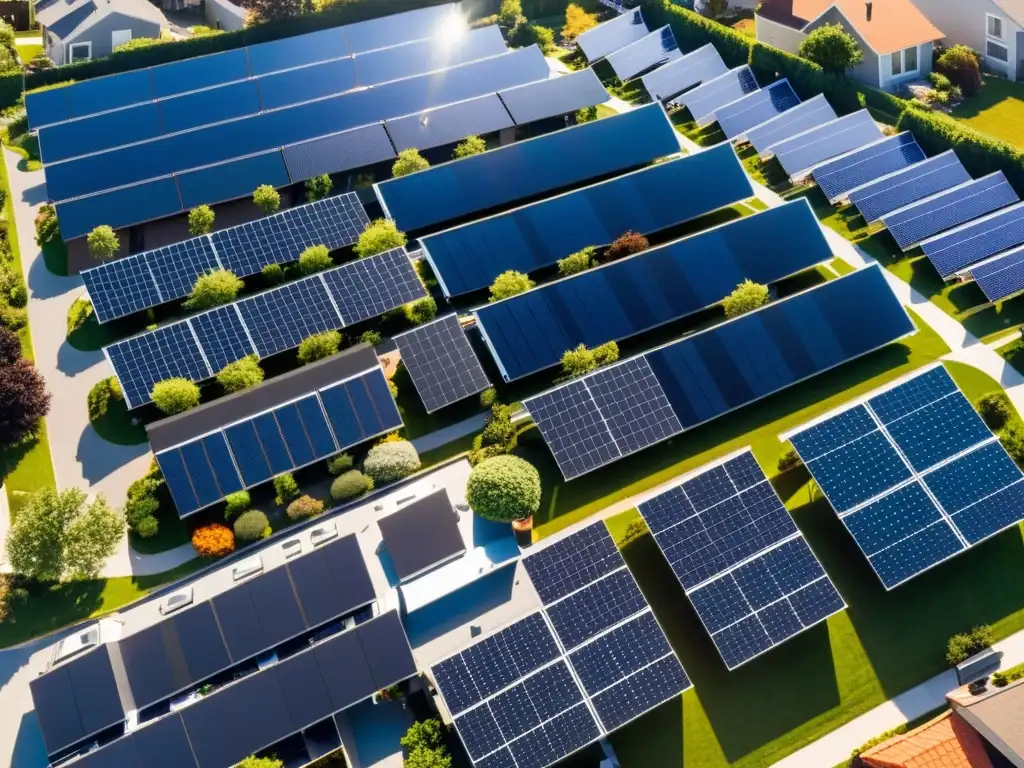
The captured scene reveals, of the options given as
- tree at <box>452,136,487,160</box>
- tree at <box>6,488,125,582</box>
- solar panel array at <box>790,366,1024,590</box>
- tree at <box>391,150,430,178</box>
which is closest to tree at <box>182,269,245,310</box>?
tree at <box>6,488,125,582</box>

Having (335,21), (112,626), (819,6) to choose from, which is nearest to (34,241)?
(112,626)

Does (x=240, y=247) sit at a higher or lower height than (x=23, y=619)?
higher

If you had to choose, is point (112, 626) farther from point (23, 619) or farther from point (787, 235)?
point (787, 235)

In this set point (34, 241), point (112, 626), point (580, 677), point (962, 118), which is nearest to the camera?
point (580, 677)

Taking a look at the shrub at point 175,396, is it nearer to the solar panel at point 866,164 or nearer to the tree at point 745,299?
the tree at point 745,299

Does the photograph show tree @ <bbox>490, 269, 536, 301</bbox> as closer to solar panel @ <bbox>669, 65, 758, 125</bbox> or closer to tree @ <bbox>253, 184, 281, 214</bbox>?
tree @ <bbox>253, 184, 281, 214</bbox>

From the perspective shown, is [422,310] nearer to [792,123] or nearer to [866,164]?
[866,164]

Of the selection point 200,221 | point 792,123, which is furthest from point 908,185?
point 200,221
